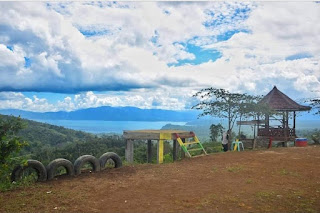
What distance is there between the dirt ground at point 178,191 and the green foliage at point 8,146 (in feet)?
1.91

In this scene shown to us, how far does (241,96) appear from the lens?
20.0 metres

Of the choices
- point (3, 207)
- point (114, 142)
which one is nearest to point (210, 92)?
point (3, 207)

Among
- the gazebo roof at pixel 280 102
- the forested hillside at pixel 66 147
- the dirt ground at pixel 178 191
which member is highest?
the gazebo roof at pixel 280 102

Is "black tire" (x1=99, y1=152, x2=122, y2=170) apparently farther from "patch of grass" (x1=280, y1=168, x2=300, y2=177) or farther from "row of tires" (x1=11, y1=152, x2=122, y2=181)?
"patch of grass" (x1=280, y1=168, x2=300, y2=177)

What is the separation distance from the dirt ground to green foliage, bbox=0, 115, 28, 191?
23.0 inches

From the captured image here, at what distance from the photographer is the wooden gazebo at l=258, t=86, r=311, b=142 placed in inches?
936

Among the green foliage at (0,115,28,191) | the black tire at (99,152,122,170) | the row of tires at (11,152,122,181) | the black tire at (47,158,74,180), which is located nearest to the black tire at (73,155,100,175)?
the row of tires at (11,152,122,181)

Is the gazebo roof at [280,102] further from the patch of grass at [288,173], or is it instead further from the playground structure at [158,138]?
the patch of grass at [288,173]

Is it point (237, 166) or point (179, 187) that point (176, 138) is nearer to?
point (237, 166)

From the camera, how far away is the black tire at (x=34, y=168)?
830 centimetres

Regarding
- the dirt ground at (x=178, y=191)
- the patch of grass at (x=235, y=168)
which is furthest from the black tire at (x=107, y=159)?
the patch of grass at (x=235, y=168)

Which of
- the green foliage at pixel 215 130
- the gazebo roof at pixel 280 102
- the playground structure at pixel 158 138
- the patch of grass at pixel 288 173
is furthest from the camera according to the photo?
the green foliage at pixel 215 130

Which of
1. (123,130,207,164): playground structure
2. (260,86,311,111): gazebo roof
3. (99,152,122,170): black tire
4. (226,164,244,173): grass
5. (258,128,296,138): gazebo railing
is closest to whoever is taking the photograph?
(226,164,244,173): grass

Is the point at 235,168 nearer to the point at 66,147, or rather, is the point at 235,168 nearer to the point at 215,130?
the point at 215,130
